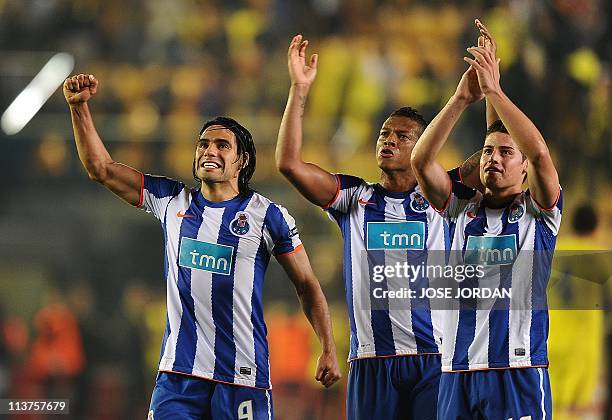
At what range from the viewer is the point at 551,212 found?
15.3 feet

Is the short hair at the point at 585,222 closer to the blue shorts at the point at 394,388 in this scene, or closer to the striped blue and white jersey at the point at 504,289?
the blue shorts at the point at 394,388

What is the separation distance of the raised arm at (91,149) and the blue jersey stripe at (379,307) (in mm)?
1155

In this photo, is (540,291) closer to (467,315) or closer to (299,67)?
(467,315)

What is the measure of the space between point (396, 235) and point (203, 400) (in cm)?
128

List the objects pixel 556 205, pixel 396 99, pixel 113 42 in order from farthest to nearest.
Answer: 1. pixel 113 42
2. pixel 396 99
3. pixel 556 205

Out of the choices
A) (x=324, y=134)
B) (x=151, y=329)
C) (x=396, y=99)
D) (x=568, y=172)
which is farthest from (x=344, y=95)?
(x=151, y=329)

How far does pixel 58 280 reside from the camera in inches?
408

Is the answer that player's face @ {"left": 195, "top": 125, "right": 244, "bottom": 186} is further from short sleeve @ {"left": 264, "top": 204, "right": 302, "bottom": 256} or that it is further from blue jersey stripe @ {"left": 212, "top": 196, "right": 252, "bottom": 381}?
blue jersey stripe @ {"left": 212, "top": 196, "right": 252, "bottom": 381}

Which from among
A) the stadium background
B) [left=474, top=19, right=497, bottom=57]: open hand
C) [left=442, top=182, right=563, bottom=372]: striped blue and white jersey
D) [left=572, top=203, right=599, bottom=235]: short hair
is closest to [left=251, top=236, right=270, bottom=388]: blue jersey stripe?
[left=442, top=182, right=563, bottom=372]: striped blue and white jersey

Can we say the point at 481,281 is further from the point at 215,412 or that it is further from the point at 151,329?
the point at 151,329

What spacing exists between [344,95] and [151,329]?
364cm

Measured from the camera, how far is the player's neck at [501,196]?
15.6 ft

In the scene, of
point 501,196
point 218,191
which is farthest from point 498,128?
point 218,191

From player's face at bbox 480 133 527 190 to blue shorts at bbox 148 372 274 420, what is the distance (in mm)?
1392
